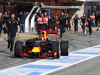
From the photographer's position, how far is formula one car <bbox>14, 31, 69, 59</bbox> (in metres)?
14.6

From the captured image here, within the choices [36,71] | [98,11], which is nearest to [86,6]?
[98,11]

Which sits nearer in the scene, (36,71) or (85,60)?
(36,71)

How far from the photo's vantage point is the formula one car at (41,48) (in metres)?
14.6

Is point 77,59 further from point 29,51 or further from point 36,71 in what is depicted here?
point 36,71

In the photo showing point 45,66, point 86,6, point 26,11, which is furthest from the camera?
point 86,6

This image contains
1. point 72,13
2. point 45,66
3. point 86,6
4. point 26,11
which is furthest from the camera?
point 86,6

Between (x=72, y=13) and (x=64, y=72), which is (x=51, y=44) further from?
(x=72, y=13)

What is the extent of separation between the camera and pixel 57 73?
1143 cm

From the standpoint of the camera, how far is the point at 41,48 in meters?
15.0

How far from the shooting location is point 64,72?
38.2 ft

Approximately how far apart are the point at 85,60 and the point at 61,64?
1.58 metres

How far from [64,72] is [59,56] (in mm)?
3244

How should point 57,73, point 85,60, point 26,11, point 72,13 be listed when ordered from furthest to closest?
point 72,13 → point 26,11 → point 85,60 → point 57,73

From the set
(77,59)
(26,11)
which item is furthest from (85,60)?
(26,11)
